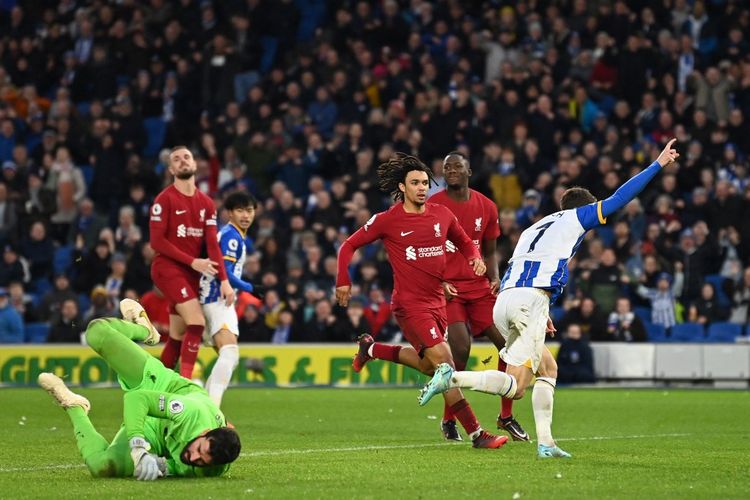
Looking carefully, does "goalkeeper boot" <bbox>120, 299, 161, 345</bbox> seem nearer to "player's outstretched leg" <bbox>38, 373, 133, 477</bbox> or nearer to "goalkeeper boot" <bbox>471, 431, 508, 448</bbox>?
"player's outstretched leg" <bbox>38, 373, 133, 477</bbox>

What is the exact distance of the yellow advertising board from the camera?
22281 mm

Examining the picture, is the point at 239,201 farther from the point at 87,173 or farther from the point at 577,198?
the point at 87,173

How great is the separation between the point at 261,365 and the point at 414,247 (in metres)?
10.9

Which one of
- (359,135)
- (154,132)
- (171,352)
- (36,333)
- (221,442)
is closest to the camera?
(221,442)

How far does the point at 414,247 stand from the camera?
1193 cm

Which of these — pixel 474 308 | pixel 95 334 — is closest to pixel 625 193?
pixel 474 308

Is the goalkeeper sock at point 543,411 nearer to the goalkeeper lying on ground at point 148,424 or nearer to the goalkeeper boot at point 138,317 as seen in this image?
the goalkeeper lying on ground at point 148,424

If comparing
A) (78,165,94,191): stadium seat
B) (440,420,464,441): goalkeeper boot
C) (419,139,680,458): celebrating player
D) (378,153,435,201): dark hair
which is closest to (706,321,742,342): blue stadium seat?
(440,420,464,441): goalkeeper boot

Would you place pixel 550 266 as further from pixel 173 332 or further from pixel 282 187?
pixel 282 187

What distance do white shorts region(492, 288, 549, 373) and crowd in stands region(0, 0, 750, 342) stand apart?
11646 mm

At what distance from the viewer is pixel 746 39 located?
26.9 meters

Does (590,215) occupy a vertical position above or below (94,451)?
above

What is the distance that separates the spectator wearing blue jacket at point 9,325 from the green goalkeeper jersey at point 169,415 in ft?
47.8

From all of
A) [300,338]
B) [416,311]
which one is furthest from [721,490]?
[300,338]
